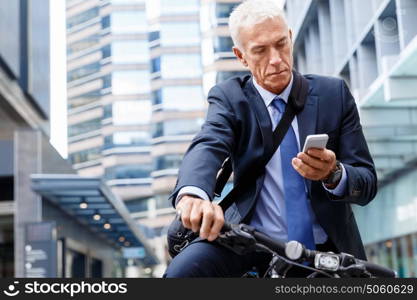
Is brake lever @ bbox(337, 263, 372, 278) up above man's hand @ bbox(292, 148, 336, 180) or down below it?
below

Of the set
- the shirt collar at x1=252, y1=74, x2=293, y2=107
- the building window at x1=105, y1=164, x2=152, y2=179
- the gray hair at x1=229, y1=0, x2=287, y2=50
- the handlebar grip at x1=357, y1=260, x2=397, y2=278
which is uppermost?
the building window at x1=105, y1=164, x2=152, y2=179

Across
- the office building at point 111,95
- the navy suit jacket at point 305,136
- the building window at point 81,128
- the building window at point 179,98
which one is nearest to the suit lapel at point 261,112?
the navy suit jacket at point 305,136

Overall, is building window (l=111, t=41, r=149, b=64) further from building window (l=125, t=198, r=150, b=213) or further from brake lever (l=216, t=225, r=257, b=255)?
brake lever (l=216, t=225, r=257, b=255)

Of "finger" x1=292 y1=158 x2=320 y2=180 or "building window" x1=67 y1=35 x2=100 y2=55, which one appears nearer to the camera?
"finger" x1=292 y1=158 x2=320 y2=180

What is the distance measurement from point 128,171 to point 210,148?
34.1m

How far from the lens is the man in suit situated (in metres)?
1.92

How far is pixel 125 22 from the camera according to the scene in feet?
116

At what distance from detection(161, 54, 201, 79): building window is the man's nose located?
3329cm

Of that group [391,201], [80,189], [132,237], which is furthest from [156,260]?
[391,201]

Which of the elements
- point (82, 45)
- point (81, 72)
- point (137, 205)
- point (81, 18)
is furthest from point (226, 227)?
point (137, 205)

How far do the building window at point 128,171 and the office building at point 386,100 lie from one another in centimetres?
1740

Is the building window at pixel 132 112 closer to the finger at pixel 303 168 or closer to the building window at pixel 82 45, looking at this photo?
the building window at pixel 82 45

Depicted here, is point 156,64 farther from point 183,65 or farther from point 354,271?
point 354,271

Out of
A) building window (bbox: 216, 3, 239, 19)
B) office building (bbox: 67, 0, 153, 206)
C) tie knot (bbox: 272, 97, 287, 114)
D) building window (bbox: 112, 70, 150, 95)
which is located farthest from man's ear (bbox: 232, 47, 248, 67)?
building window (bbox: 112, 70, 150, 95)
